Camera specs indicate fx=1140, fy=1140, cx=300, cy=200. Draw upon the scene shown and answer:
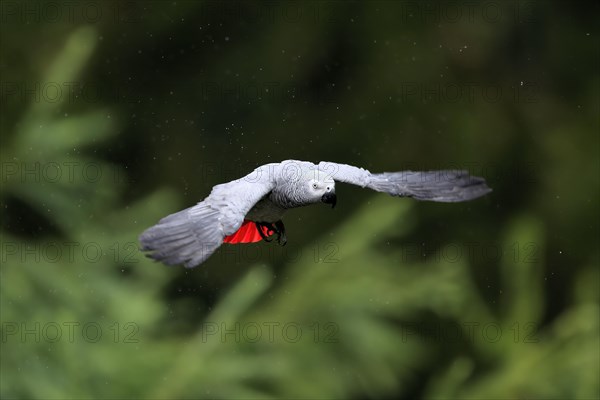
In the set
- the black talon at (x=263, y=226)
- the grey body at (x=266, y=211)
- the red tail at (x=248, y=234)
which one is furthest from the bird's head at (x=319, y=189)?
the red tail at (x=248, y=234)

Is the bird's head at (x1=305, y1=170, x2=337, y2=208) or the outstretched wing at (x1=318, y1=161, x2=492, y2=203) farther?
the outstretched wing at (x1=318, y1=161, x2=492, y2=203)

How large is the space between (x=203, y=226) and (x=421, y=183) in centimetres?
82

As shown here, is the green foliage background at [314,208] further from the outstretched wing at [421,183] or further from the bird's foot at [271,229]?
the outstretched wing at [421,183]

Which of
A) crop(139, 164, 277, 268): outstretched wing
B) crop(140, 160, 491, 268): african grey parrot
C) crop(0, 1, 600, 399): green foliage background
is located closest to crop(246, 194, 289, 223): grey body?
crop(140, 160, 491, 268): african grey parrot

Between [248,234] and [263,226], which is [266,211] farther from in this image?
[248,234]

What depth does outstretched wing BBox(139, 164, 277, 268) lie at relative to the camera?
2.70 meters

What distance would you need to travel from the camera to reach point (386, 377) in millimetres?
7742

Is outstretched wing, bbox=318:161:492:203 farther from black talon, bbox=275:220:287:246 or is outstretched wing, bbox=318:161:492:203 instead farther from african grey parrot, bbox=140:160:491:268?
black talon, bbox=275:220:287:246

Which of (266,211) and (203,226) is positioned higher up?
(266,211)

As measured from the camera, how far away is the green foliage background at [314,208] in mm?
6469

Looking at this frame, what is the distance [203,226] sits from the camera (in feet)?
9.33

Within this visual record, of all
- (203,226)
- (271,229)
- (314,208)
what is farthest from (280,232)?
(314,208)

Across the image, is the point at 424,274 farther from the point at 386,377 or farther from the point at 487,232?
the point at 487,232

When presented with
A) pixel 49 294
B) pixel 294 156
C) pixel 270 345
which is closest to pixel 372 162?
pixel 294 156
